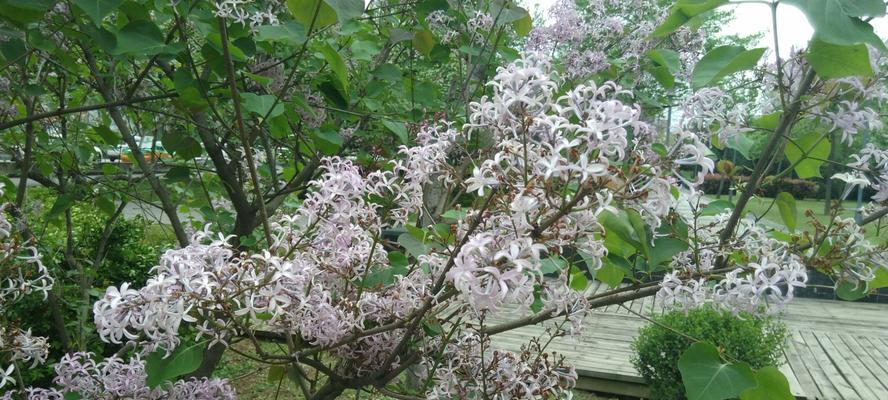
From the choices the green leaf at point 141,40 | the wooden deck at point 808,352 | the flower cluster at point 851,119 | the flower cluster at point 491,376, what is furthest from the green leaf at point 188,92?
the wooden deck at point 808,352

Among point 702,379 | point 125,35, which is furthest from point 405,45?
point 702,379

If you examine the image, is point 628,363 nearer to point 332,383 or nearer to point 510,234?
point 332,383

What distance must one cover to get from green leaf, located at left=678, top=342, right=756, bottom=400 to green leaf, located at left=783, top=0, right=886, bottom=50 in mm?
438

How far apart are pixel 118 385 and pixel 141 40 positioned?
64 cm

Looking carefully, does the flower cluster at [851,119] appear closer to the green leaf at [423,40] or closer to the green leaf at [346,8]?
the green leaf at [346,8]

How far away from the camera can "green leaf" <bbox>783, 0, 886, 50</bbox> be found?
662 mm

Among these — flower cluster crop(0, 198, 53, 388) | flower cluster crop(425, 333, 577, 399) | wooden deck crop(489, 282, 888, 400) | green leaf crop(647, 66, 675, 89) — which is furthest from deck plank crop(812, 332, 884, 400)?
flower cluster crop(0, 198, 53, 388)

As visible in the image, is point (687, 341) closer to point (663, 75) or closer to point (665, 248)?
point (663, 75)

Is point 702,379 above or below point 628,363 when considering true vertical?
above

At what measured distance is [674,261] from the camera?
1.16 meters

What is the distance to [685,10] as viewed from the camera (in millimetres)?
843

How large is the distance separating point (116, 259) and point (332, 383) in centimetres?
362

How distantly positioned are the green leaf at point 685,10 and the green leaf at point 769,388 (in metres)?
0.49

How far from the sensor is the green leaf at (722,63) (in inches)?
32.5
